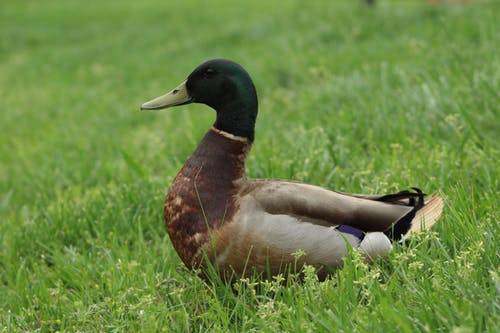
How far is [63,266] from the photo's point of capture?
3.23 meters

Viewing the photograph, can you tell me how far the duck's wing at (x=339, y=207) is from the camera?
2611 mm

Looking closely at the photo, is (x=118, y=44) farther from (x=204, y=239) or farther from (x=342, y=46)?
(x=204, y=239)

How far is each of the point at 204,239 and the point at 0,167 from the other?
3.78m

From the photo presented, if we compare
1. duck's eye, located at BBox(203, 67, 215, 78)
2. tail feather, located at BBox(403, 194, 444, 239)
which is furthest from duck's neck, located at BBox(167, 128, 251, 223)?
tail feather, located at BBox(403, 194, 444, 239)

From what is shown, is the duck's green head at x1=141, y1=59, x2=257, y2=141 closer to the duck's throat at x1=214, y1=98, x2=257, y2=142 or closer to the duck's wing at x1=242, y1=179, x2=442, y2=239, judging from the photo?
the duck's throat at x1=214, y1=98, x2=257, y2=142

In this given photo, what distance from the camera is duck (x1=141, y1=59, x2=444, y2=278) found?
254 centimetres

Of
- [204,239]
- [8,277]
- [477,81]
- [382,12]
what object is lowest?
[8,277]

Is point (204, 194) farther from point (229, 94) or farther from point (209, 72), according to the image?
point (209, 72)

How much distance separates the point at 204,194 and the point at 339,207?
0.59 meters

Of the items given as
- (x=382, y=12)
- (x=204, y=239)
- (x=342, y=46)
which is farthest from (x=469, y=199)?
(x=382, y=12)

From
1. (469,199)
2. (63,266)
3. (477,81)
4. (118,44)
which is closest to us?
(469,199)

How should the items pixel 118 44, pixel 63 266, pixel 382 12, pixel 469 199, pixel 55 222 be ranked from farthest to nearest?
1. pixel 118 44
2. pixel 382 12
3. pixel 55 222
4. pixel 63 266
5. pixel 469 199

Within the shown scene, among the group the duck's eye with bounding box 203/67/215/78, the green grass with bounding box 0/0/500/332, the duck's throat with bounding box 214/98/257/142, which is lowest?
the green grass with bounding box 0/0/500/332

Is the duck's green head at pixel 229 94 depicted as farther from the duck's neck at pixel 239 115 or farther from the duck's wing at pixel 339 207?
the duck's wing at pixel 339 207
